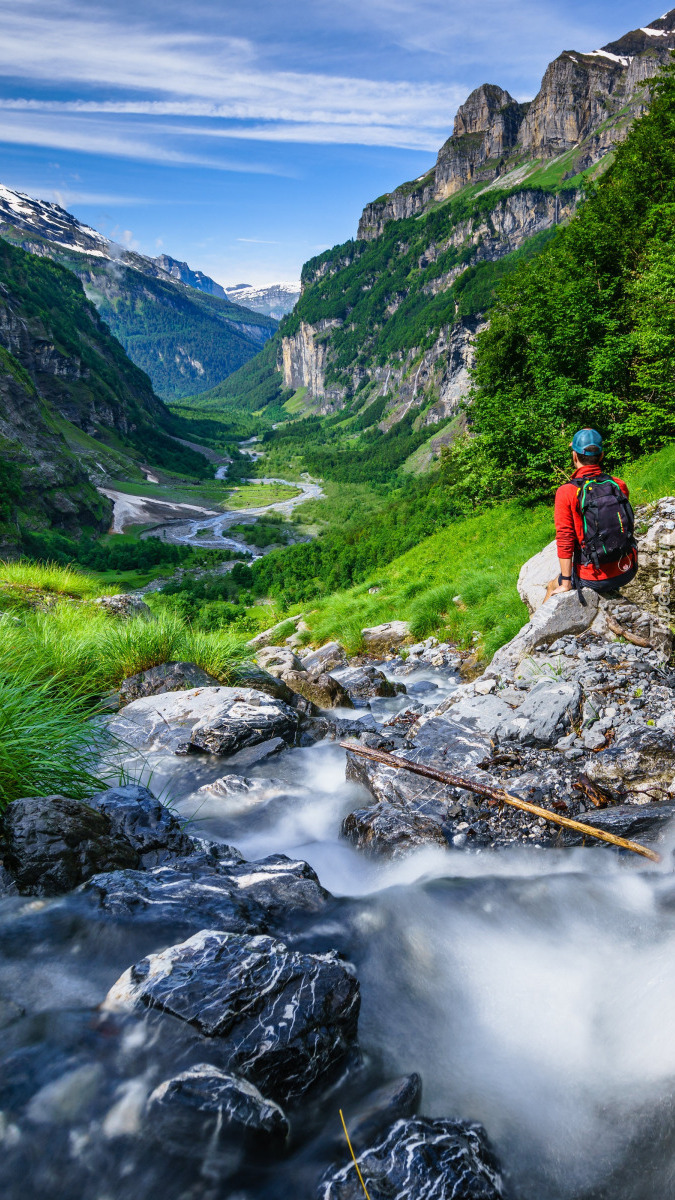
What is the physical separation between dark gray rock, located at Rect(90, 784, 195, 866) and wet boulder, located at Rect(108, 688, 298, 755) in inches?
101

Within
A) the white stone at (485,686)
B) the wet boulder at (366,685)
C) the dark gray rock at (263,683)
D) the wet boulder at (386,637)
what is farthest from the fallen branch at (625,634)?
the wet boulder at (386,637)

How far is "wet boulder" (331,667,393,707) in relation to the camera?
40.3 ft

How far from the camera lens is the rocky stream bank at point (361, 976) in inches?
126

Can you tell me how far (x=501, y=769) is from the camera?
6.86 meters

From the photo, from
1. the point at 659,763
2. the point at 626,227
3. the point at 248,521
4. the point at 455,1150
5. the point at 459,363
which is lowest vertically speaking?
the point at 248,521

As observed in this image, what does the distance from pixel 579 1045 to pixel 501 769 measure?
2963mm

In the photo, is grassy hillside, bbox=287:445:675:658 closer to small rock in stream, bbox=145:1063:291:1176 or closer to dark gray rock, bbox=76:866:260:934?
dark gray rock, bbox=76:866:260:934

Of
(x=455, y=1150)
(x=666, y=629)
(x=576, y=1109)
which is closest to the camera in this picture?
(x=455, y=1150)

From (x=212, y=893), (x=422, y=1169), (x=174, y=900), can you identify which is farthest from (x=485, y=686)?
(x=422, y=1169)

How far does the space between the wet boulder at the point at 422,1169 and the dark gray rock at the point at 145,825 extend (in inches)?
108

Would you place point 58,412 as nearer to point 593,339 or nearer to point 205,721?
point 593,339

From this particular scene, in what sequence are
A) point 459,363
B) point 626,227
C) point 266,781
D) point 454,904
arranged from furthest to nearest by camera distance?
point 459,363 < point 626,227 < point 266,781 < point 454,904

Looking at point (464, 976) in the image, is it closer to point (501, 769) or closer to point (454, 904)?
point (454, 904)

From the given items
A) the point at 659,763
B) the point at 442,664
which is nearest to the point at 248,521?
the point at 442,664
